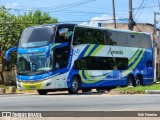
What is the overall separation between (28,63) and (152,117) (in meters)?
15.3

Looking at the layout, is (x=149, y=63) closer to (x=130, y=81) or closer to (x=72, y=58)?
(x=130, y=81)

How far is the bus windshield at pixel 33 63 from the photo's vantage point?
2536cm

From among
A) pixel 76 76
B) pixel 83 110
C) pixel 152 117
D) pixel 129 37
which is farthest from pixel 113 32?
pixel 152 117

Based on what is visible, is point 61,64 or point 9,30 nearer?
point 61,64

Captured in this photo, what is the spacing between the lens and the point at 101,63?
2927 cm

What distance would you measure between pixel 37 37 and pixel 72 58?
235 centimetres

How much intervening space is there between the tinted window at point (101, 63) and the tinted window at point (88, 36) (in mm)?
1065

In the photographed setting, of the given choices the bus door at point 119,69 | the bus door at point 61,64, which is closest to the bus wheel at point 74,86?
the bus door at point 61,64

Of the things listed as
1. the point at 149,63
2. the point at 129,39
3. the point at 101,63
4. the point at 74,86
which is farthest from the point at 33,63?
the point at 149,63

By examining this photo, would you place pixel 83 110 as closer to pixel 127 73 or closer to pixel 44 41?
pixel 44 41

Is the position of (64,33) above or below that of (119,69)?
above

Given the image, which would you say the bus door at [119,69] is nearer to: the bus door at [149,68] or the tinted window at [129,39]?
the tinted window at [129,39]

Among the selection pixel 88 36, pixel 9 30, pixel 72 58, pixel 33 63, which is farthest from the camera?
pixel 9 30

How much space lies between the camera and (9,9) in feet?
172
